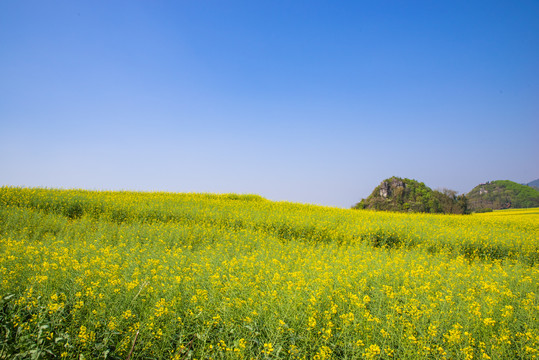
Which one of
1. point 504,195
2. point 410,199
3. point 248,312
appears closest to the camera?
point 248,312

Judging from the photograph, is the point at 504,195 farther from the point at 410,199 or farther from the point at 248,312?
the point at 248,312

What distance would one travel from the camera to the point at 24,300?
3.74 metres

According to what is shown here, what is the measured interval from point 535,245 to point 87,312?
620 inches

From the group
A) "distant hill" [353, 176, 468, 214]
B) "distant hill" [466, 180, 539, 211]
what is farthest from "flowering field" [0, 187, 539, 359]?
"distant hill" [466, 180, 539, 211]

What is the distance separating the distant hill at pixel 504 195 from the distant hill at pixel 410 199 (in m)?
27.3

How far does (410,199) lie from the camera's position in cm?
5475

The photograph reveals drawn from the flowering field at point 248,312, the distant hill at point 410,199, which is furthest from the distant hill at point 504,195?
the flowering field at point 248,312

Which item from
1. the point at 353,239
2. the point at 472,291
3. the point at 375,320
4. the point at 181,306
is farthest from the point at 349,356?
the point at 353,239

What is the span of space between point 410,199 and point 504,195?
5357 centimetres

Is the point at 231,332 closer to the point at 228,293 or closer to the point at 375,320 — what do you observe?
the point at 228,293

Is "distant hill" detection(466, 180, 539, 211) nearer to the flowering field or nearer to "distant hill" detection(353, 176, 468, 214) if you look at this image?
"distant hill" detection(353, 176, 468, 214)

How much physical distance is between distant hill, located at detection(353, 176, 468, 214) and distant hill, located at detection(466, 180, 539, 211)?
89.4ft

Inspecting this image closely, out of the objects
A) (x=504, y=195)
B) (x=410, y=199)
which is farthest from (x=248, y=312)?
(x=504, y=195)

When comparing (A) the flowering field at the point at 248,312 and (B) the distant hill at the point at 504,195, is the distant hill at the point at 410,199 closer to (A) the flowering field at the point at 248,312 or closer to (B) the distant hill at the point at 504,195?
(B) the distant hill at the point at 504,195
